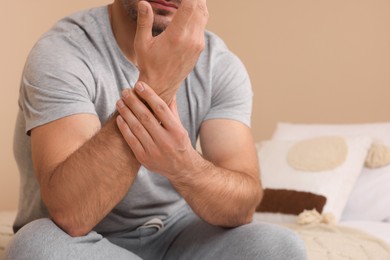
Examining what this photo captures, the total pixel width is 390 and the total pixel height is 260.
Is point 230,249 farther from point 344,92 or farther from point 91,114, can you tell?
point 344,92

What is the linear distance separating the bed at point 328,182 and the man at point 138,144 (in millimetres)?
674

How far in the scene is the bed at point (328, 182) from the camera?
2.08 m

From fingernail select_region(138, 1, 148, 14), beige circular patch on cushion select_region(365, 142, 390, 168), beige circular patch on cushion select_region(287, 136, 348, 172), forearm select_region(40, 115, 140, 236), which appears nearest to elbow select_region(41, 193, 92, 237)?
forearm select_region(40, 115, 140, 236)

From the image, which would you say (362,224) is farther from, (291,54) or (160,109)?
(160,109)

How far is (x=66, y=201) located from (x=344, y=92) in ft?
6.46

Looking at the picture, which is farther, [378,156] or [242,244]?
[378,156]

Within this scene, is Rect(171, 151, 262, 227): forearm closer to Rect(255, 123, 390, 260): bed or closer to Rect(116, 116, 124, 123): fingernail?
Rect(116, 116, 124, 123): fingernail

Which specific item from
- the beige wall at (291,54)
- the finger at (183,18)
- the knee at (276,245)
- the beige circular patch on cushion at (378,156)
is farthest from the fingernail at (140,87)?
the beige wall at (291,54)

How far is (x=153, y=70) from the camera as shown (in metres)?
1.08

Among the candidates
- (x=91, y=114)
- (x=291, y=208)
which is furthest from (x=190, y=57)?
(x=291, y=208)

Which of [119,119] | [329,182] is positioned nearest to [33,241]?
[119,119]

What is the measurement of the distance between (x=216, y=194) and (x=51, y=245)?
33 centimetres

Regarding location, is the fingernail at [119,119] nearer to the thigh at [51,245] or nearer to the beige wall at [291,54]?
the thigh at [51,245]

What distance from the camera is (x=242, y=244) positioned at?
113cm
